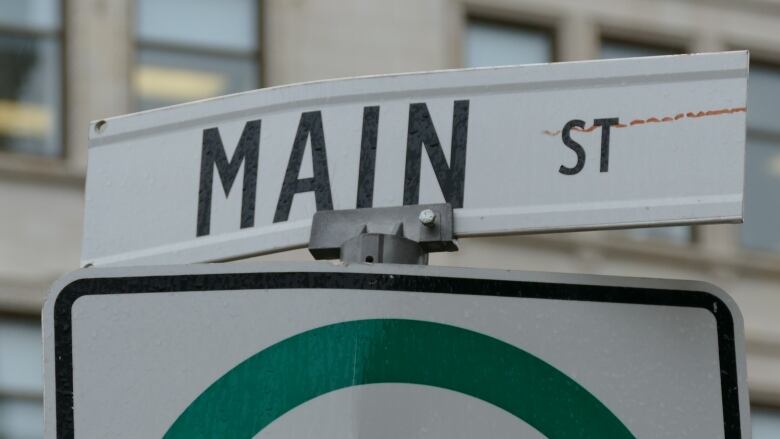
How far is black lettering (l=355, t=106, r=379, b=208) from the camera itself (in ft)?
7.78

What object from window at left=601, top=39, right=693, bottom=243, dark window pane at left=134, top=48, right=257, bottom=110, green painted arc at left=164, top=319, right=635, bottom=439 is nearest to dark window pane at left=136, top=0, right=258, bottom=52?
dark window pane at left=134, top=48, right=257, bottom=110

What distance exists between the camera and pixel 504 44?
564 inches

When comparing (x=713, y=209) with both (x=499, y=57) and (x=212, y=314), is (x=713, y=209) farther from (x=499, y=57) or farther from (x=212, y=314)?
(x=499, y=57)

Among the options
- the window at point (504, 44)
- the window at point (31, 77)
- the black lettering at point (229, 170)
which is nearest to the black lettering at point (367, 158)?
the black lettering at point (229, 170)

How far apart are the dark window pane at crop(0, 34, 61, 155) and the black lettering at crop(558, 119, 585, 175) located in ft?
34.4

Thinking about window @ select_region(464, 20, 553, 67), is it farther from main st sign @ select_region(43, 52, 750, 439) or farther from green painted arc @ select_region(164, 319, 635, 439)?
green painted arc @ select_region(164, 319, 635, 439)

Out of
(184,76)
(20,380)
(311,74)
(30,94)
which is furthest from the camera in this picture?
(311,74)

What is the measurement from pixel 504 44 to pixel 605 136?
12049mm

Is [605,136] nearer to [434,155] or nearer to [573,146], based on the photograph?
[573,146]

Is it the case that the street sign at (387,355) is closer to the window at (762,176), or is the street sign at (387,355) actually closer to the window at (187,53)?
the window at (187,53)

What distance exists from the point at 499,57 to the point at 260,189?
39.4ft

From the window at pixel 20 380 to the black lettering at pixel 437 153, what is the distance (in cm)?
953

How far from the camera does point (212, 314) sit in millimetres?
2207

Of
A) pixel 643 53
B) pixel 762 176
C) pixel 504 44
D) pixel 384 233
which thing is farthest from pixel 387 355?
pixel 762 176
